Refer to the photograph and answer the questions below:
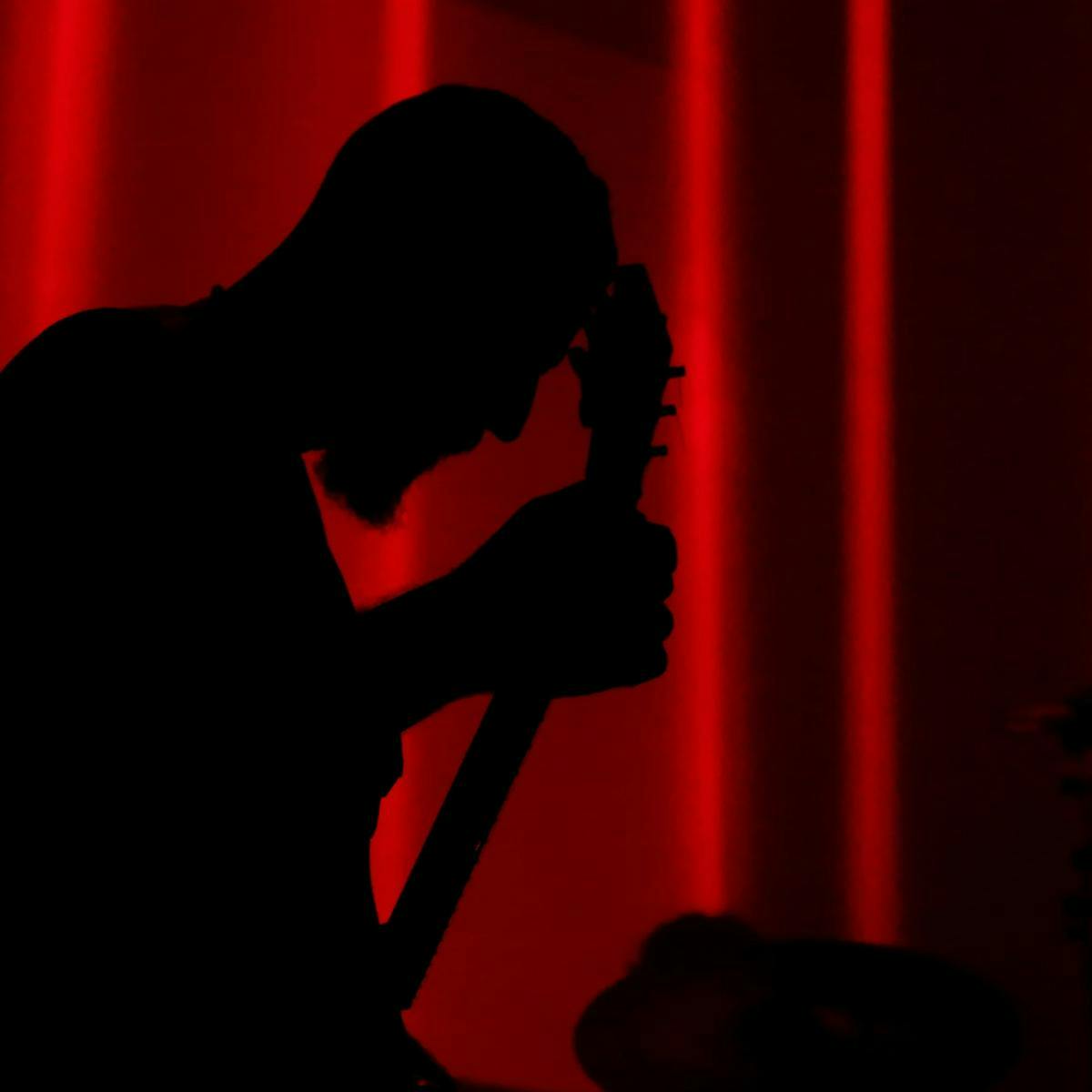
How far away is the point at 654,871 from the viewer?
150cm

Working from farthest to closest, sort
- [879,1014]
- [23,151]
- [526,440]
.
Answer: [526,440], [23,151], [879,1014]

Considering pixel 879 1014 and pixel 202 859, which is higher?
pixel 202 859

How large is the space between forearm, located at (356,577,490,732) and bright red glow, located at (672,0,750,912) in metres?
0.89

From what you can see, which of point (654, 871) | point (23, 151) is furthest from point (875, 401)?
point (23, 151)

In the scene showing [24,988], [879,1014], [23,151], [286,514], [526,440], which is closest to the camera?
[24,988]

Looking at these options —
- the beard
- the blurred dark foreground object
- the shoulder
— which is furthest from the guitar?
the blurred dark foreground object

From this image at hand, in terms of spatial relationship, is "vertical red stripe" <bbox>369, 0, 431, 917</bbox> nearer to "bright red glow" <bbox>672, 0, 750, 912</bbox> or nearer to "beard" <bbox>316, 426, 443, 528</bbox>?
"bright red glow" <bbox>672, 0, 750, 912</bbox>

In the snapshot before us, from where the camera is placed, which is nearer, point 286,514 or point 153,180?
point 286,514

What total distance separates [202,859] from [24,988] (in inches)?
4.1

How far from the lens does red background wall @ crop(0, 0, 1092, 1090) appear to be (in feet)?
4.79

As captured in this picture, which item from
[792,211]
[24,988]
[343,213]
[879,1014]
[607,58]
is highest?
[607,58]

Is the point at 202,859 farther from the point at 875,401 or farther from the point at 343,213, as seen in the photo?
the point at 875,401

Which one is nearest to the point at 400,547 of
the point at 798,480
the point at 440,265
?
the point at 798,480

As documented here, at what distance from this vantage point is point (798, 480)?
1554 mm
